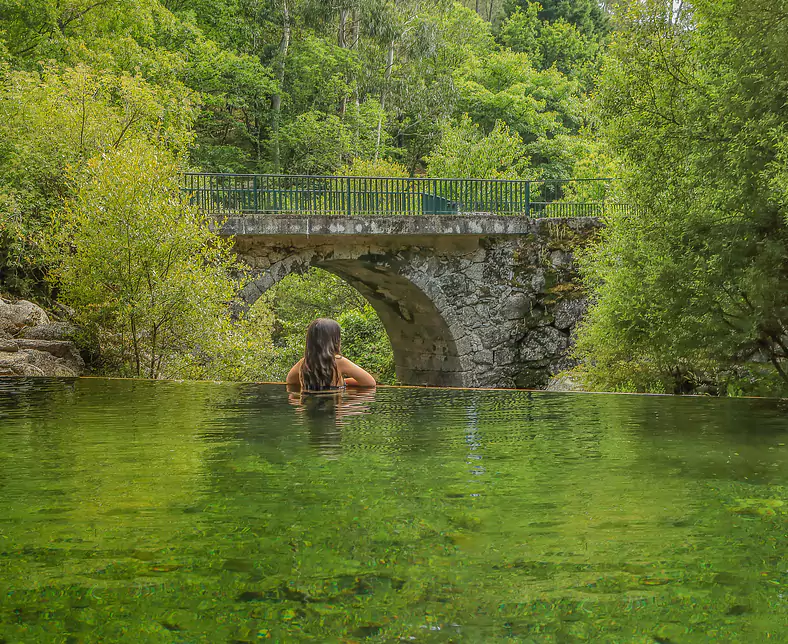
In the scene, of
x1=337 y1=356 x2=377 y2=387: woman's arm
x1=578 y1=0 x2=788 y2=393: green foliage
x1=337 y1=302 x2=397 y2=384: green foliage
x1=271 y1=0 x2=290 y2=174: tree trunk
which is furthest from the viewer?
x1=271 y1=0 x2=290 y2=174: tree trunk

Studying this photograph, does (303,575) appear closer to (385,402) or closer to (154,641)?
(154,641)

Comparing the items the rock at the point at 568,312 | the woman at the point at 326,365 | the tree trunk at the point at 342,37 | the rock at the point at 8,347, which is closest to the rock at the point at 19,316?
the rock at the point at 8,347

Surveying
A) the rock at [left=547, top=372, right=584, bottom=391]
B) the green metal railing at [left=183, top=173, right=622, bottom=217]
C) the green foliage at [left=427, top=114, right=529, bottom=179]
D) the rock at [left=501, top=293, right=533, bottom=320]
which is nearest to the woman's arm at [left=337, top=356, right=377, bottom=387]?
the green metal railing at [left=183, top=173, right=622, bottom=217]

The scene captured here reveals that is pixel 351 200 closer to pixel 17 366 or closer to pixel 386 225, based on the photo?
pixel 386 225

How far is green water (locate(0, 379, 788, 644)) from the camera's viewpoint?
8.30 feet

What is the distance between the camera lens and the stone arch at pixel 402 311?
16.8 m

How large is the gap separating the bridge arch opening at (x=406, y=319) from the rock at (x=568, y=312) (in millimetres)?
2367

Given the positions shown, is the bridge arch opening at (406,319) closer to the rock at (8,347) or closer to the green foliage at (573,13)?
the rock at (8,347)

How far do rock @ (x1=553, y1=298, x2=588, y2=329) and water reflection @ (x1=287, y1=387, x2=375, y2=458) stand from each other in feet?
40.6

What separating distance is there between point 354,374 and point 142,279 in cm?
567

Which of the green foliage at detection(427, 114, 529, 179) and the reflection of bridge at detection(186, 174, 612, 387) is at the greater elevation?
the green foliage at detection(427, 114, 529, 179)

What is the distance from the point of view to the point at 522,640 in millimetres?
2396

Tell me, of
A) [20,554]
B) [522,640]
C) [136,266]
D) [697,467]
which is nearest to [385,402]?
[697,467]

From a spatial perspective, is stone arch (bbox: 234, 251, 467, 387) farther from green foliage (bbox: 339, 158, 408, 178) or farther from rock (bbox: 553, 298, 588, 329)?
green foliage (bbox: 339, 158, 408, 178)
